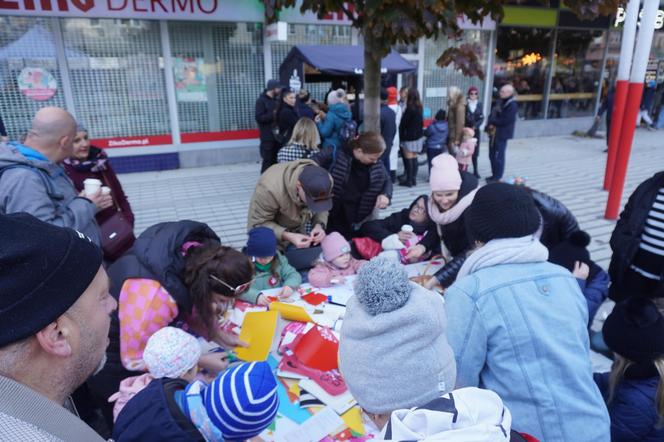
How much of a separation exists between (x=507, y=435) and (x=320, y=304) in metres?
1.92

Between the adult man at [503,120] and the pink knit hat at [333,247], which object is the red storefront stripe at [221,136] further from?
the pink knit hat at [333,247]

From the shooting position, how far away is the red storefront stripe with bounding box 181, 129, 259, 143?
9188 mm

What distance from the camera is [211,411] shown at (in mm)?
1442

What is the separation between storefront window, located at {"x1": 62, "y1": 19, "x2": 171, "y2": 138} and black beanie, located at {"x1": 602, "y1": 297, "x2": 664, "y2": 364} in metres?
8.60

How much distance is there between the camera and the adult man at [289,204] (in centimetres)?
315

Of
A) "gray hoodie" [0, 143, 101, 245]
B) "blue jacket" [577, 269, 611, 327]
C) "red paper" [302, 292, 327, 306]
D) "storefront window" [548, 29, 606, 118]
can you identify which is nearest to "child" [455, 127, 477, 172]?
"blue jacket" [577, 269, 611, 327]

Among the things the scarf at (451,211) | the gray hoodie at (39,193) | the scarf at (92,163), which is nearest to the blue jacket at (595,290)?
the scarf at (451,211)

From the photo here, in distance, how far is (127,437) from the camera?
1426 millimetres

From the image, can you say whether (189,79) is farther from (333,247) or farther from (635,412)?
(635,412)

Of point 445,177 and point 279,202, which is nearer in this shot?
point 445,177

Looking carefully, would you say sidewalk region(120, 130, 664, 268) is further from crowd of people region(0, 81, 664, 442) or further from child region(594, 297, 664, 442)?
child region(594, 297, 664, 442)

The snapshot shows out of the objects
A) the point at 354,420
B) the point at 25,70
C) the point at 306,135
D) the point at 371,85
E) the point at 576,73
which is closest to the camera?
the point at 354,420

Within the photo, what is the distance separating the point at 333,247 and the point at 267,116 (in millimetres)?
4834

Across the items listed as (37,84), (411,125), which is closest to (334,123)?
(411,125)
